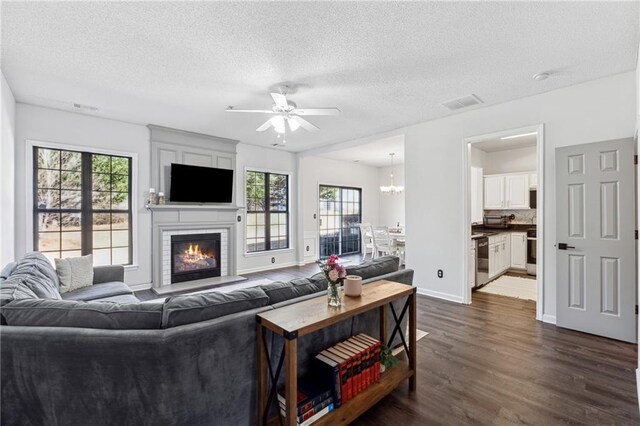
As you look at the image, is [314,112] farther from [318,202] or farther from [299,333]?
[318,202]

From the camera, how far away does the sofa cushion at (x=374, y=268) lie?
97.9 inches

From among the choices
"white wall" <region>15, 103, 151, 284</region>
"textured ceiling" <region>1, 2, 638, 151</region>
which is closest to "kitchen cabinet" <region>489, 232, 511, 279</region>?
"textured ceiling" <region>1, 2, 638, 151</region>

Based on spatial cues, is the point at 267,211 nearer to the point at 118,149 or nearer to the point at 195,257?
the point at 195,257

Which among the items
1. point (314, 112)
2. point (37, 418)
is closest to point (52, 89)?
point (314, 112)

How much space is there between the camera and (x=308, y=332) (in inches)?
60.2

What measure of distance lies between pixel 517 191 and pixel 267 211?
17.9ft

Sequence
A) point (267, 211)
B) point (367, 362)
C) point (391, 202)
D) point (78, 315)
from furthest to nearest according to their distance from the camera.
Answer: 1. point (391, 202)
2. point (267, 211)
3. point (367, 362)
4. point (78, 315)

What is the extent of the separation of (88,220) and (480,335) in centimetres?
562

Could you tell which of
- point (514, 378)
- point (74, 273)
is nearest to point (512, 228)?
point (514, 378)

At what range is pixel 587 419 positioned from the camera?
74.5 inches

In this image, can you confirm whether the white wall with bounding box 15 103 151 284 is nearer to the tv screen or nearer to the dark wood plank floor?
the tv screen

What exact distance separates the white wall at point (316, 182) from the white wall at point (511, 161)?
11.2 ft

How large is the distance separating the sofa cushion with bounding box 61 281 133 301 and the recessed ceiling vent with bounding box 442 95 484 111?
4517mm

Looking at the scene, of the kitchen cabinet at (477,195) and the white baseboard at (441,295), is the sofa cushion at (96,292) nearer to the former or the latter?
the white baseboard at (441,295)
